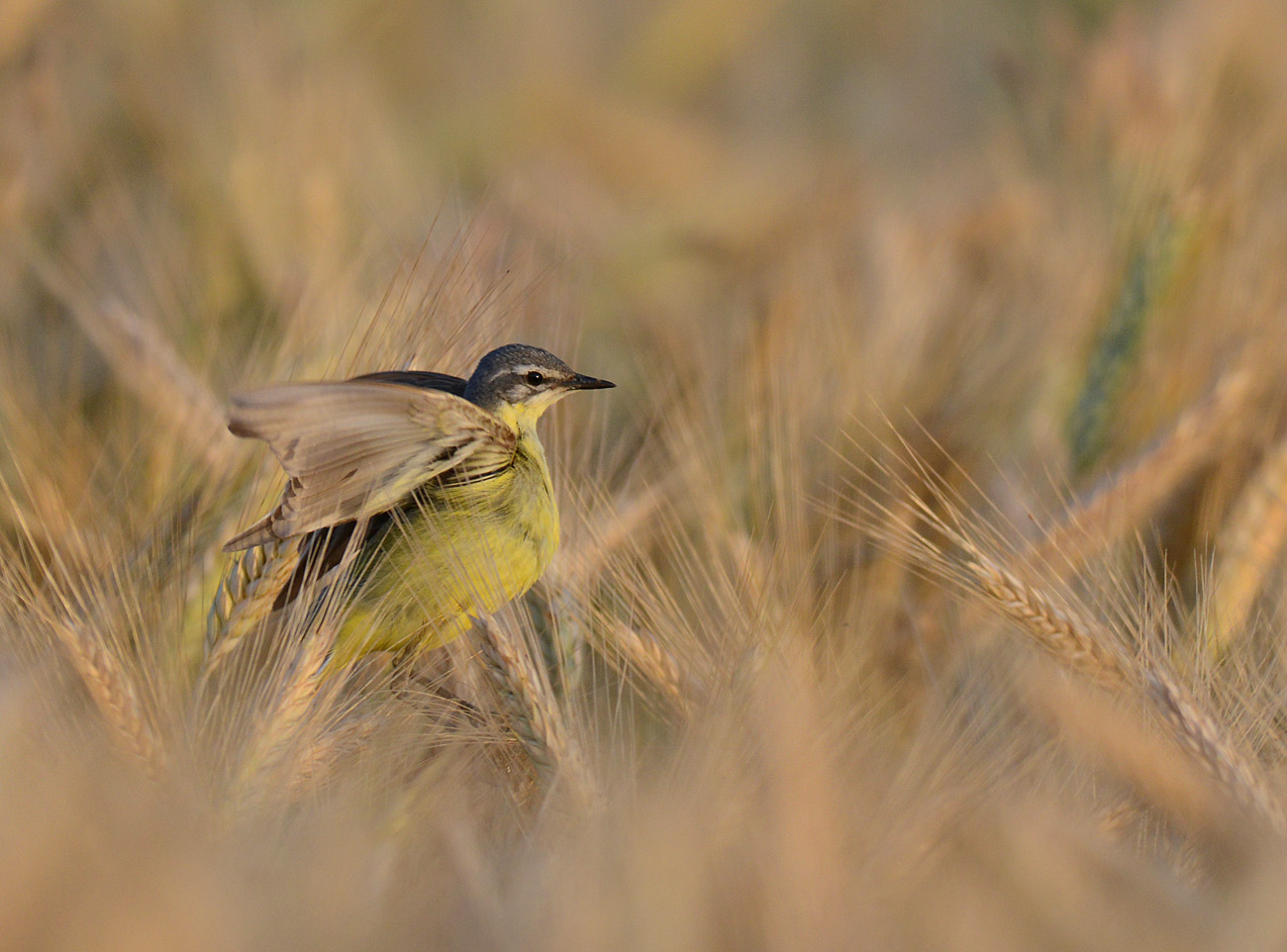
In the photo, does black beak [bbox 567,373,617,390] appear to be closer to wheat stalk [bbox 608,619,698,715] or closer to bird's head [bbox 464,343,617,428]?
bird's head [bbox 464,343,617,428]

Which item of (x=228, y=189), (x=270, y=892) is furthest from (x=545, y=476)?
(x=228, y=189)

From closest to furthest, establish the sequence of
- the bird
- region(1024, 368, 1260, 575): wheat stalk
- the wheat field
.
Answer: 1. the wheat field
2. the bird
3. region(1024, 368, 1260, 575): wheat stalk

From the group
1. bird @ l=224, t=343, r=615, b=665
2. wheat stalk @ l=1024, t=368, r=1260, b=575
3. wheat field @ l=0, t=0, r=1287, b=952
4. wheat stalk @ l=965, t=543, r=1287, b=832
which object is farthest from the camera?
wheat stalk @ l=1024, t=368, r=1260, b=575

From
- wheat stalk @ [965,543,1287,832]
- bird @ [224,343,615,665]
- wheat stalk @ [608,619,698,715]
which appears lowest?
wheat stalk @ [608,619,698,715]

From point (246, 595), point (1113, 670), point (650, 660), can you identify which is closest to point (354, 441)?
point (246, 595)

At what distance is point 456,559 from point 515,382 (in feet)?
0.62

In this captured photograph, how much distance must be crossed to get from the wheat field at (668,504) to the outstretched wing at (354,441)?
122 mm

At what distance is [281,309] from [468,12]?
5.29 feet

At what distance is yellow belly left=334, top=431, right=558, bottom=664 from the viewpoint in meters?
1.01

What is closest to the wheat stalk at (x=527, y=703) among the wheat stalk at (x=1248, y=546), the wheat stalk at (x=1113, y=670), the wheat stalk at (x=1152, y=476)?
the wheat stalk at (x=1113, y=670)

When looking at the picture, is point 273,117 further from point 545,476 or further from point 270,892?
point 270,892

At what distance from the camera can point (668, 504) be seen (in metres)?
1.36

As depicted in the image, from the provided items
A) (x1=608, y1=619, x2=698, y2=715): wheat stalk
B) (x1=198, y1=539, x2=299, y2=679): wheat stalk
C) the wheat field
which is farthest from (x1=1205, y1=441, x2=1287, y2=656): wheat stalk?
(x1=198, y1=539, x2=299, y2=679): wheat stalk

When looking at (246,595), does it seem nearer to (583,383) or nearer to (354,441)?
(354,441)
